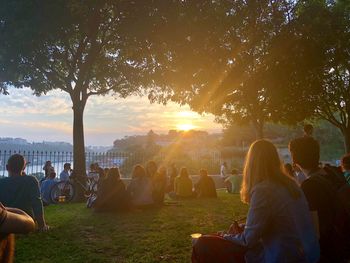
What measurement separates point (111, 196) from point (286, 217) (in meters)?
8.32

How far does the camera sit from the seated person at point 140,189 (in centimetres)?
1155

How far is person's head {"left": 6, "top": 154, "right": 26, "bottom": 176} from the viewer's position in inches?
269

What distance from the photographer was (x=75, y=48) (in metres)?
16.6

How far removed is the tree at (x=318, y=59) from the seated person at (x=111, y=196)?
981cm

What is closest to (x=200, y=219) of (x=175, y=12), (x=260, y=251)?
(x=260, y=251)

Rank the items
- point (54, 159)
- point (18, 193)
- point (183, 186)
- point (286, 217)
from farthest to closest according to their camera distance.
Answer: point (54, 159)
point (183, 186)
point (18, 193)
point (286, 217)

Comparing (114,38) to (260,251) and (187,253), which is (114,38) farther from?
(260,251)

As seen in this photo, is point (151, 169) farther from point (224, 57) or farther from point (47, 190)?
point (224, 57)

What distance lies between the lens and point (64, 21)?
1322cm

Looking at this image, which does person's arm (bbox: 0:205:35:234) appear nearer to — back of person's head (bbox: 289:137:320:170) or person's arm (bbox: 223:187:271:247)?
person's arm (bbox: 223:187:271:247)

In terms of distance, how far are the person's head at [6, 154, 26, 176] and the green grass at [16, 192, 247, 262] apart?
129 cm

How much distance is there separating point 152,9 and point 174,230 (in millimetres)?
8437

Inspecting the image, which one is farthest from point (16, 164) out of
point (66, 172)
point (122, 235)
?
point (66, 172)

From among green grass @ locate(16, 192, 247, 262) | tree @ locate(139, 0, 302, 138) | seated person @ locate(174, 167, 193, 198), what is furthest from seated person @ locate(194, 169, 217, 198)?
tree @ locate(139, 0, 302, 138)
